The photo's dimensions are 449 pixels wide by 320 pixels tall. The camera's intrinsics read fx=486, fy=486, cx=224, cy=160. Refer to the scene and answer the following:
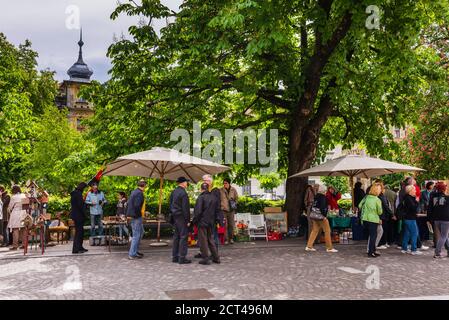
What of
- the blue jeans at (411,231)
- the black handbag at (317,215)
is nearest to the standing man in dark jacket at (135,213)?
the black handbag at (317,215)

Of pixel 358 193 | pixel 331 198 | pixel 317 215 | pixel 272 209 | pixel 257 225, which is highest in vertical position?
pixel 358 193

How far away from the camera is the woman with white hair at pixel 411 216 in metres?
12.9

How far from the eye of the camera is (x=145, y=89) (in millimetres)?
17859

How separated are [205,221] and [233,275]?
6.26 feet

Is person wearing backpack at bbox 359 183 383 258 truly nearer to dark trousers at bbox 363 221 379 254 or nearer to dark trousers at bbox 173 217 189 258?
dark trousers at bbox 363 221 379 254

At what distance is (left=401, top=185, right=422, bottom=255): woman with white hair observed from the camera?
42.4 ft

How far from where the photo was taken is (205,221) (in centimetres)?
1150

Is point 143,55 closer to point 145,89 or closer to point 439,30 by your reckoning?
point 145,89

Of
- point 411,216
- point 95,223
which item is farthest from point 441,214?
point 95,223

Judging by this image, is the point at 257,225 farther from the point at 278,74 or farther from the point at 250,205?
the point at 278,74

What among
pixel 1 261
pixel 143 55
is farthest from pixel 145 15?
pixel 1 261

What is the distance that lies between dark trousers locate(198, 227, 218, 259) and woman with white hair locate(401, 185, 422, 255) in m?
5.37

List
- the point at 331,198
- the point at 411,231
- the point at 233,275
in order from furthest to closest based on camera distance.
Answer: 1. the point at 331,198
2. the point at 411,231
3. the point at 233,275

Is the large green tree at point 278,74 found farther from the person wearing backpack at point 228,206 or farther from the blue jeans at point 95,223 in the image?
the person wearing backpack at point 228,206
